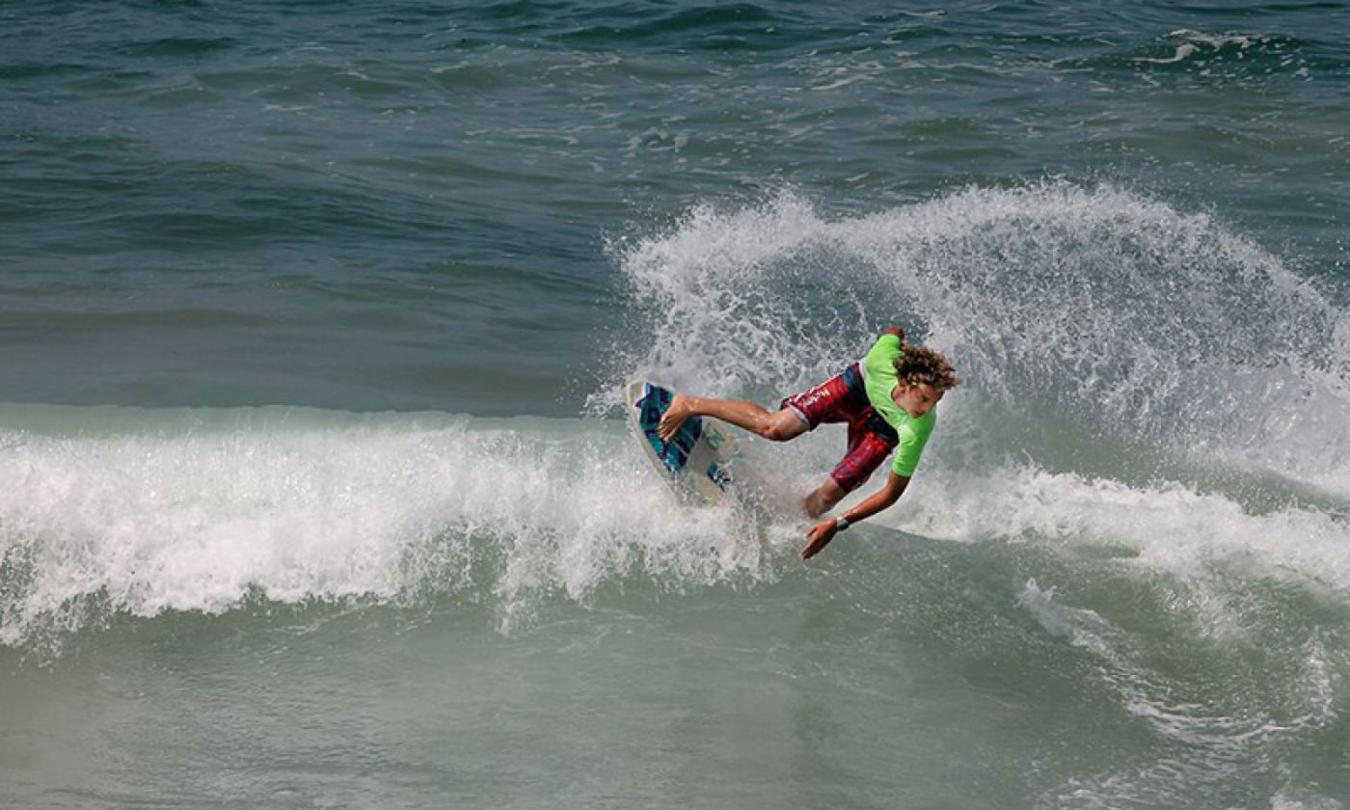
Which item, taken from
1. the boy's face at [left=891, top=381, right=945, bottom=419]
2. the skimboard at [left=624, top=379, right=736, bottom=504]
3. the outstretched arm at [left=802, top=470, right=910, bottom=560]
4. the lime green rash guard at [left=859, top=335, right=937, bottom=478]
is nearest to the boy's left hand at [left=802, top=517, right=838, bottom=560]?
the outstretched arm at [left=802, top=470, right=910, bottom=560]

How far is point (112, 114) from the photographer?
1636cm

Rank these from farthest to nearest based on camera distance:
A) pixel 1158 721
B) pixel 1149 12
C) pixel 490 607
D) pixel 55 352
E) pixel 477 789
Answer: pixel 1149 12 < pixel 55 352 < pixel 490 607 < pixel 1158 721 < pixel 477 789

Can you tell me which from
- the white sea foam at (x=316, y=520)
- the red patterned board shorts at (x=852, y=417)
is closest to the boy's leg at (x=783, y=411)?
the red patterned board shorts at (x=852, y=417)

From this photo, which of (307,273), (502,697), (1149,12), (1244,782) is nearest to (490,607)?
(502,697)

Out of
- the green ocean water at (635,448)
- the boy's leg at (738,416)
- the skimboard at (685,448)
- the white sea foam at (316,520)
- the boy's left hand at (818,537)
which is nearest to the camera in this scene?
the green ocean water at (635,448)

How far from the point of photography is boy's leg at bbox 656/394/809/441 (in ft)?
26.5

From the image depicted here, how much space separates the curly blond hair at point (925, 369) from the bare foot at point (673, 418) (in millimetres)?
1180

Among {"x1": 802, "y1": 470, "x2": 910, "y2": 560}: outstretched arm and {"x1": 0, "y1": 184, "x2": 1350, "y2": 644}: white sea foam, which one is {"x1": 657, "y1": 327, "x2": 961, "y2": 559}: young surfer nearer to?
{"x1": 802, "y1": 470, "x2": 910, "y2": 560}: outstretched arm

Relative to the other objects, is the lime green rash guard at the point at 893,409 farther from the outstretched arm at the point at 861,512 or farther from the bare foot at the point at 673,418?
the bare foot at the point at 673,418

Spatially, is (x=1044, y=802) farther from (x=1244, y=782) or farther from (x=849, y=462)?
(x=849, y=462)

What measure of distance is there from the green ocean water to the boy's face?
3.54ft

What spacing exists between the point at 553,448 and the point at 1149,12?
51.2ft

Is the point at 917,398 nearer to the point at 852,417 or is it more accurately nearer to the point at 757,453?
the point at 852,417

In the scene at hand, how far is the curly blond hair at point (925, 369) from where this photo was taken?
7492 millimetres
